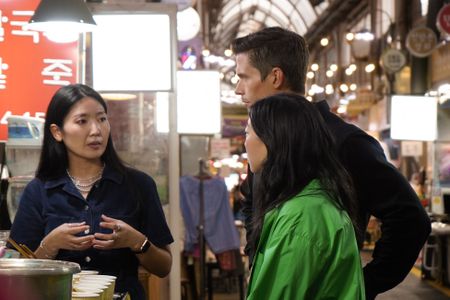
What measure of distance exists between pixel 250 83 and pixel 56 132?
0.98m

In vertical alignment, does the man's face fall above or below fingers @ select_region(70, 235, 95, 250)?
above

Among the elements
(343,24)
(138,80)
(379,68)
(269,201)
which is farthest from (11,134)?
(343,24)

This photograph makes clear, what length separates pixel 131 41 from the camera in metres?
6.34

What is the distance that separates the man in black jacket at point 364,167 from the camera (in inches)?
131

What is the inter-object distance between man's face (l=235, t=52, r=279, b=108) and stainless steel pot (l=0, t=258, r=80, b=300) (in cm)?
140

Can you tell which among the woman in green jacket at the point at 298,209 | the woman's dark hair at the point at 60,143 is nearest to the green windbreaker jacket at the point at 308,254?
the woman in green jacket at the point at 298,209

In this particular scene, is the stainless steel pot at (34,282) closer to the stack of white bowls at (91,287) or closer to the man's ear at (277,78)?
the stack of white bowls at (91,287)

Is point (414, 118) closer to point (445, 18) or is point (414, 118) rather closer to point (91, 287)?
point (445, 18)

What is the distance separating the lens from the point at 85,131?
3.86 m

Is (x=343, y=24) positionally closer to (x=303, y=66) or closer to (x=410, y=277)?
(x=410, y=277)

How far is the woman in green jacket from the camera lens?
8.28 ft

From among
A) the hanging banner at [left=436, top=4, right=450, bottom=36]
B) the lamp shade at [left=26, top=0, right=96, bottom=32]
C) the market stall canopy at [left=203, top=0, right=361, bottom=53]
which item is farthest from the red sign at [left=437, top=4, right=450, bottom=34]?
the market stall canopy at [left=203, top=0, right=361, bottom=53]

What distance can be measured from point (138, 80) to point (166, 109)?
29 cm

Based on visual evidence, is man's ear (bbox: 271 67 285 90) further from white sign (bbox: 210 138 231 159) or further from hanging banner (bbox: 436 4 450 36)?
white sign (bbox: 210 138 231 159)
